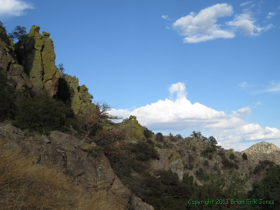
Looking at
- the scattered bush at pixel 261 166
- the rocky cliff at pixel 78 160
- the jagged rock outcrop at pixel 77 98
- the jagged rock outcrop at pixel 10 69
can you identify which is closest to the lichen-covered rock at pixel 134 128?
the jagged rock outcrop at pixel 77 98

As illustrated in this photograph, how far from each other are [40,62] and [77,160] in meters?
23.7

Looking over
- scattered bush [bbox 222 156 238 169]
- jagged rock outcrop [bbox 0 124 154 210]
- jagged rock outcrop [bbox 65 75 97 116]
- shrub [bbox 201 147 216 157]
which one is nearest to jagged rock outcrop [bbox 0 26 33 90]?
Answer: jagged rock outcrop [bbox 0 124 154 210]

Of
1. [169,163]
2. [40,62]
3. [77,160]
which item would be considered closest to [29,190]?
[77,160]

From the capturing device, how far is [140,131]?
2018 inches

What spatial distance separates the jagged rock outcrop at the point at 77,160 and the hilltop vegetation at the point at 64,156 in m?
0.04

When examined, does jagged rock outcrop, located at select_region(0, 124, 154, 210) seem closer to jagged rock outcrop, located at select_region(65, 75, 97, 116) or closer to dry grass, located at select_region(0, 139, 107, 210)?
dry grass, located at select_region(0, 139, 107, 210)

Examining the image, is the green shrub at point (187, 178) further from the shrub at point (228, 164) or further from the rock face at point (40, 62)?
the rock face at point (40, 62)

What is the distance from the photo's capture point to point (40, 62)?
3145cm

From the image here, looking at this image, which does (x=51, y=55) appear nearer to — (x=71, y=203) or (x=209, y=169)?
(x=71, y=203)

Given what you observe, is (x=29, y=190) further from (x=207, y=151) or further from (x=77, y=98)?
(x=207, y=151)

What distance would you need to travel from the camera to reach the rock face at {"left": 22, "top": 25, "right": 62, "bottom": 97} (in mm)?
30031

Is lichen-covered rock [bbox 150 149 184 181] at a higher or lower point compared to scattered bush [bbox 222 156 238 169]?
higher

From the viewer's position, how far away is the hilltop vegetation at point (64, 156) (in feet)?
18.1

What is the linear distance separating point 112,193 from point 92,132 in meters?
6.55
